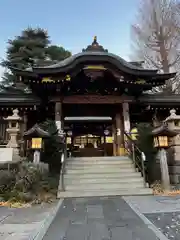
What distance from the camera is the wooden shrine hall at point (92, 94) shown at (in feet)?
34.1

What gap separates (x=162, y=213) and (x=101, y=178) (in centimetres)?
348

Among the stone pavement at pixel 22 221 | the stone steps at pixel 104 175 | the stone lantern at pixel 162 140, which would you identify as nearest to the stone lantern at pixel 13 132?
the stone steps at pixel 104 175

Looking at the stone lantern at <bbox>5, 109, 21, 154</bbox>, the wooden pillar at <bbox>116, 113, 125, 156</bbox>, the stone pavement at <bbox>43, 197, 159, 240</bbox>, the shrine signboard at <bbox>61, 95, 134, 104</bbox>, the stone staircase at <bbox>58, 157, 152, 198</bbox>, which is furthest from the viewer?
the shrine signboard at <bbox>61, 95, 134, 104</bbox>

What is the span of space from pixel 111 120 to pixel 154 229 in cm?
932

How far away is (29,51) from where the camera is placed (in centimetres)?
2244

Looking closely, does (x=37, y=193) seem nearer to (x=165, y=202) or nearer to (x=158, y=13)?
(x=165, y=202)

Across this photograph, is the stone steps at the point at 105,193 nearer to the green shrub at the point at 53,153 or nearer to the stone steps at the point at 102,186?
the stone steps at the point at 102,186

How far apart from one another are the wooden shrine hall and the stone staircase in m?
2.32

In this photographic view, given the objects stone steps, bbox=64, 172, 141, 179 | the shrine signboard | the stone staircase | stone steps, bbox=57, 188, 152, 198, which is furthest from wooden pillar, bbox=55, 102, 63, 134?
stone steps, bbox=57, 188, 152, 198

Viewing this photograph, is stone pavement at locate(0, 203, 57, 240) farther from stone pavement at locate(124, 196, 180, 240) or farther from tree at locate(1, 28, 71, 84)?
tree at locate(1, 28, 71, 84)

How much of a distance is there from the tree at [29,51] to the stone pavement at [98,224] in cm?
1884

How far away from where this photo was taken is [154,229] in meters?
3.52

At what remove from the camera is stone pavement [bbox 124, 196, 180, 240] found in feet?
11.5

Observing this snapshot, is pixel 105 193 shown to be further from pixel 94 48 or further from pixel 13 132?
pixel 94 48
